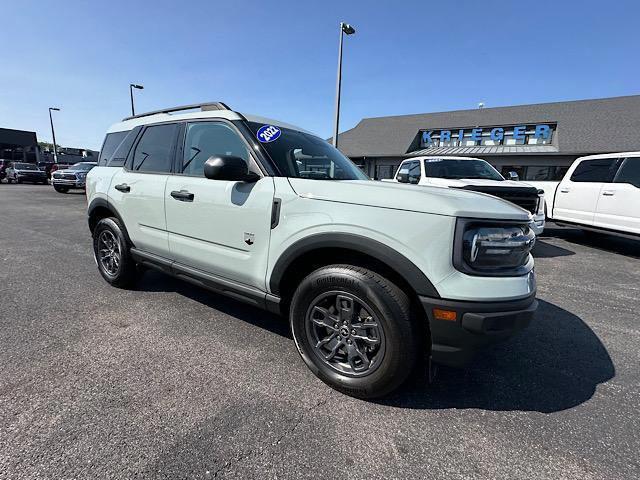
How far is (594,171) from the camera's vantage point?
7.44 metres

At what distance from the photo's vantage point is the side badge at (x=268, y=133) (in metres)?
2.73

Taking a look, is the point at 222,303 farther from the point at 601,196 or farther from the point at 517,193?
the point at 601,196

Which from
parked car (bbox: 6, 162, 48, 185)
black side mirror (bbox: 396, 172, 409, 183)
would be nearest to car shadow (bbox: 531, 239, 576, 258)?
black side mirror (bbox: 396, 172, 409, 183)

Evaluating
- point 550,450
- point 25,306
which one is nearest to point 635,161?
point 550,450

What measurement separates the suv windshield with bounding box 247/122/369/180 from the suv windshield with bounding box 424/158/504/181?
4963 mm

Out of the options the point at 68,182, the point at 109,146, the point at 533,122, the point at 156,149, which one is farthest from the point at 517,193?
the point at 68,182

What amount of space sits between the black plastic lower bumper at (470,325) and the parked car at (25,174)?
33.0m

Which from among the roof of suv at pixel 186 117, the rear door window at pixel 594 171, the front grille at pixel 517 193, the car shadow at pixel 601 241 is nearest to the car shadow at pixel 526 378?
the roof of suv at pixel 186 117

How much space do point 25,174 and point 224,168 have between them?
32078 millimetres

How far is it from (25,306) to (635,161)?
10.2 meters

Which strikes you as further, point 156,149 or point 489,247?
point 156,149

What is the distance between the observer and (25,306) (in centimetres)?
Answer: 348

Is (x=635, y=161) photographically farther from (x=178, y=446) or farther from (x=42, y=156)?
(x=42, y=156)

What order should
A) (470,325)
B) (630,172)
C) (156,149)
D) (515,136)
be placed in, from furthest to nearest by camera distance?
(515,136), (630,172), (156,149), (470,325)
